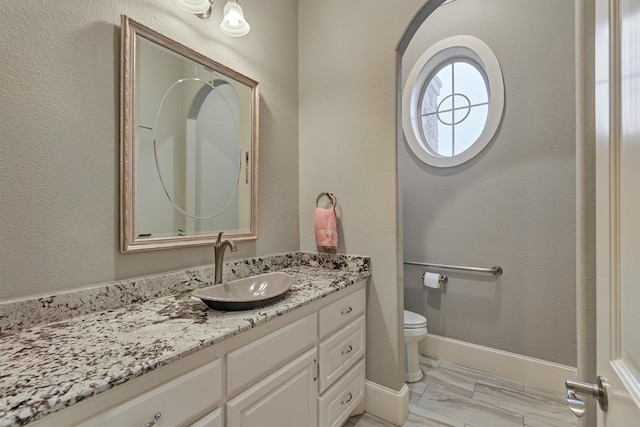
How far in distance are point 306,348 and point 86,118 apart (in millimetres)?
1250

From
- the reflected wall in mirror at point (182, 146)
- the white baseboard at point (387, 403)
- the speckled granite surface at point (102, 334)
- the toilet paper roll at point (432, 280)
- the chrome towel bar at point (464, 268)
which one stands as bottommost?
the white baseboard at point (387, 403)

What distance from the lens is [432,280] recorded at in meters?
2.33

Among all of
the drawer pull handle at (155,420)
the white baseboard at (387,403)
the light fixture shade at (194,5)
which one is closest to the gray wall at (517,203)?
the white baseboard at (387,403)

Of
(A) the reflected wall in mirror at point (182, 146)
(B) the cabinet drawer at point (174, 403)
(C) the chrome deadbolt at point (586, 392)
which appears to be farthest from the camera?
(A) the reflected wall in mirror at point (182, 146)

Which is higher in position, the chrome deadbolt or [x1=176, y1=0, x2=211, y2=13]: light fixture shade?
[x1=176, y1=0, x2=211, y2=13]: light fixture shade

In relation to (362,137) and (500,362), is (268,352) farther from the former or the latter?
(500,362)

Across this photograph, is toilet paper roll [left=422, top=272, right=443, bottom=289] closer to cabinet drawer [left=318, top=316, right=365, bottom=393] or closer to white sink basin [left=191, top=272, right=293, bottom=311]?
cabinet drawer [left=318, top=316, right=365, bottom=393]

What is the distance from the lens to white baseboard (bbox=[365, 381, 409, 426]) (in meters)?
1.68

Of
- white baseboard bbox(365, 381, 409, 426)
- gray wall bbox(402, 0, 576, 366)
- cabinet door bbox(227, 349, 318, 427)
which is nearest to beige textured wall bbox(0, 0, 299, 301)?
cabinet door bbox(227, 349, 318, 427)

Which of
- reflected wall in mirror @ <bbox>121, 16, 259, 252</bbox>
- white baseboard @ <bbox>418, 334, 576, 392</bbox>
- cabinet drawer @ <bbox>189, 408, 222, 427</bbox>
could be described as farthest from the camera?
white baseboard @ <bbox>418, 334, 576, 392</bbox>

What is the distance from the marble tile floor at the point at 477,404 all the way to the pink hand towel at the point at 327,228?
105 centimetres

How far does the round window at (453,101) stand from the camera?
2.20 m

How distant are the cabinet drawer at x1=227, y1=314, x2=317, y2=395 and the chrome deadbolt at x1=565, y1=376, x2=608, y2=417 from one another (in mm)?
847

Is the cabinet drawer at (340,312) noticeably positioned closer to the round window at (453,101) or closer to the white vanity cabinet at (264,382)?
the white vanity cabinet at (264,382)
